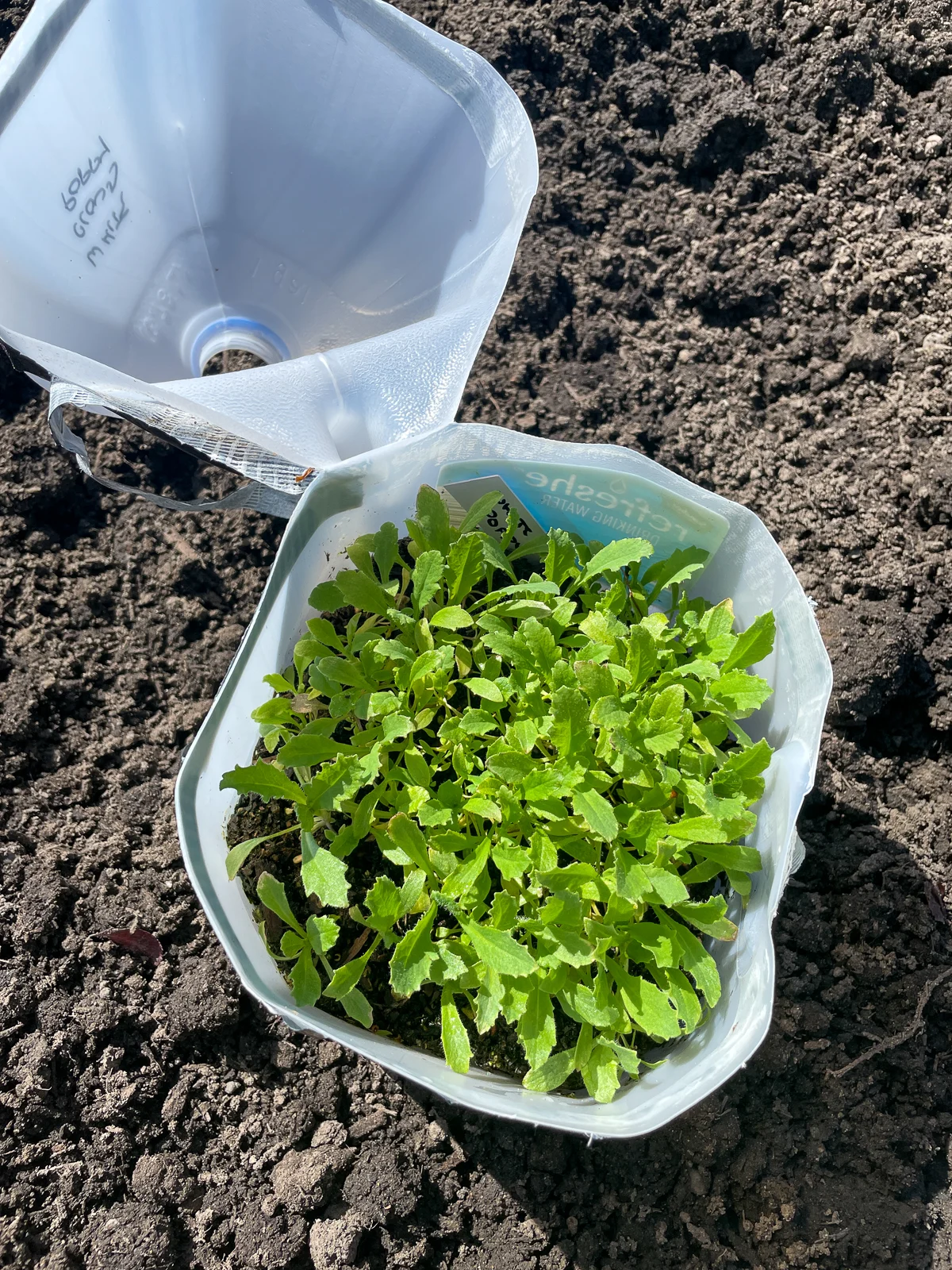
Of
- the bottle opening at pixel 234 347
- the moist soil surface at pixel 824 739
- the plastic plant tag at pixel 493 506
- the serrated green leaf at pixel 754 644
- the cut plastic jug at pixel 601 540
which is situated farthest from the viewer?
the bottle opening at pixel 234 347

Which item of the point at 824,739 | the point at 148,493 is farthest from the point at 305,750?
the point at 824,739

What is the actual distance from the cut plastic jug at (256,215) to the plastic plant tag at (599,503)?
0.16m

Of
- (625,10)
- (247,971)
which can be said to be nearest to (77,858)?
(247,971)

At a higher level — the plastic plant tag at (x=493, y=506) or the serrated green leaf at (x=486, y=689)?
the plastic plant tag at (x=493, y=506)

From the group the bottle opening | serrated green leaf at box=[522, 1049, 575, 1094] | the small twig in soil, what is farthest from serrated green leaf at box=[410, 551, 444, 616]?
the small twig in soil

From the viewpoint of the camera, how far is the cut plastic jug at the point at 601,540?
80 centimetres

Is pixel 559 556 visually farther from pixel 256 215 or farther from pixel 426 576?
pixel 256 215

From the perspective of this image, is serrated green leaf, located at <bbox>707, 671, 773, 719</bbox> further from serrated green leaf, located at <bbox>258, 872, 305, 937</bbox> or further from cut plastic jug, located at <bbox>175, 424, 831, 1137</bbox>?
serrated green leaf, located at <bbox>258, 872, 305, 937</bbox>

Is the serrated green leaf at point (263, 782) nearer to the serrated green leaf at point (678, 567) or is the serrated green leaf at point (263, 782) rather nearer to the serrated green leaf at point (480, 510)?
the serrated green leaf at point (480, 510)

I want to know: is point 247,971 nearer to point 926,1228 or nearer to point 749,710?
point 749,710

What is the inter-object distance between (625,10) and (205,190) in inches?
36.0

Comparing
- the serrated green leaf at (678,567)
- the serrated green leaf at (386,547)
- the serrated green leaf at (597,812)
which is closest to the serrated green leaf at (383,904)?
the serrated green leaf at (597,812)

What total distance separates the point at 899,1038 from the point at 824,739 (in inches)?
16.1

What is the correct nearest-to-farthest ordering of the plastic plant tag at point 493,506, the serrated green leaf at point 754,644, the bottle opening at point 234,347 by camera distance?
1. the serrated green leaf at point 754,644
2. the plastic plant tag at point 493,506
3. the bottle opening at point 234,347
